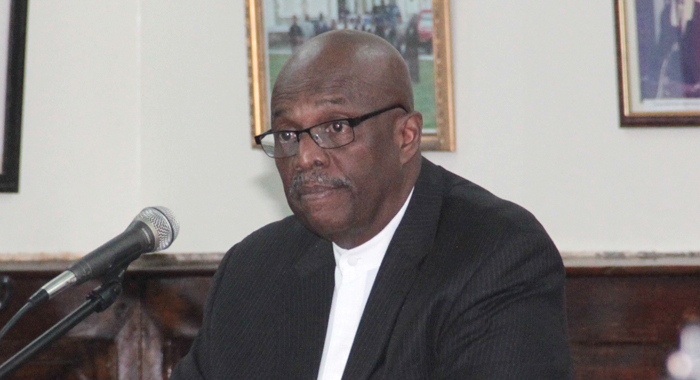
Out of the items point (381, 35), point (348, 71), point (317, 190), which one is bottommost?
point (317, 190)

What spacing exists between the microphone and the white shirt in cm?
46

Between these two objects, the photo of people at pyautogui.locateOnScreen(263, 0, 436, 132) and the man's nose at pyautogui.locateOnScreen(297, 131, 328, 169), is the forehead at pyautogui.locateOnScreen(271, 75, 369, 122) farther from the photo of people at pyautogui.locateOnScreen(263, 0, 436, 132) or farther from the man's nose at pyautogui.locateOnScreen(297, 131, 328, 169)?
the photo of people at pyautogui.locateOnScreen(263, 0, 436, 132)

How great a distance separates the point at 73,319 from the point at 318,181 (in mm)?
630

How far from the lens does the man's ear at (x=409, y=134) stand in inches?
77.9

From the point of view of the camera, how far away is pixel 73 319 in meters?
1.67

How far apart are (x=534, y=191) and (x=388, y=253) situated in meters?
1.07

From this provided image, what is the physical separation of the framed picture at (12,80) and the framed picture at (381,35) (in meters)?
0.82

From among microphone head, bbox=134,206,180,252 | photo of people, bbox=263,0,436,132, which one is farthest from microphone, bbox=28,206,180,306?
photo of people, bbox=263,0,436,132

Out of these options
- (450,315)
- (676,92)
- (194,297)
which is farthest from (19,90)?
(676,92)

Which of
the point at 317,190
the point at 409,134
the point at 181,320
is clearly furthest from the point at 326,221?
the point at 181,320

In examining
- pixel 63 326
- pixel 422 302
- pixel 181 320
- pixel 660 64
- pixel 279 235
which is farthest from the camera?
pixel 660 64

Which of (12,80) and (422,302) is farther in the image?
(12,80)

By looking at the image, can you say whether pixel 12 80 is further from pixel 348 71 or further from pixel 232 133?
pixel 348 71

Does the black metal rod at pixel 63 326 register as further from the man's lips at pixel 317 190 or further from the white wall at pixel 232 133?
the white wall at pixel 232 133
